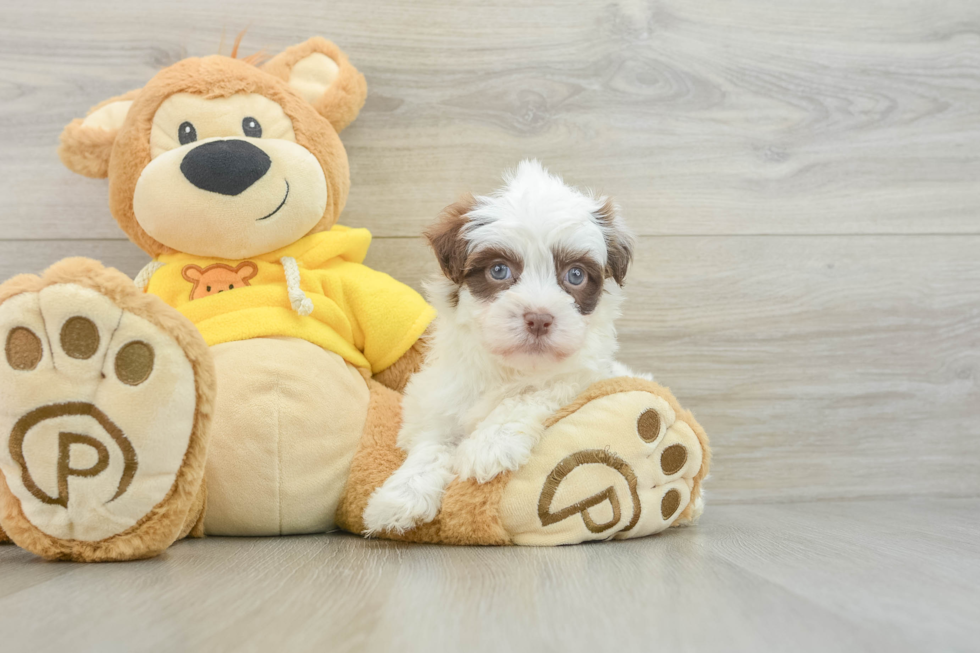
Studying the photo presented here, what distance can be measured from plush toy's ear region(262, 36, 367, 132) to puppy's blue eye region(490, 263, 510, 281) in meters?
0.60

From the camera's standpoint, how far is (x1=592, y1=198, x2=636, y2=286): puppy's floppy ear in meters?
1.30

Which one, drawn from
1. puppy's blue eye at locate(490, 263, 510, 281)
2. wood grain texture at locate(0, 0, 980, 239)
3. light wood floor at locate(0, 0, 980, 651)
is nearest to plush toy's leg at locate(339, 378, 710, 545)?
puppy's blue eye at locate(490, 263, 510, 281)

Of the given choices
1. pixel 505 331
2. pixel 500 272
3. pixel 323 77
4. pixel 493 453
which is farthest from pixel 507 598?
pixel 323 77

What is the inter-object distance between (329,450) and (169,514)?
0.31 metres

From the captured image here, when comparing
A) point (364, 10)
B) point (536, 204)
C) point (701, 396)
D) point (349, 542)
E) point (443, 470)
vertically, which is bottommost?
point (349, 542)

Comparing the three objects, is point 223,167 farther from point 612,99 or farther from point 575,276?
point 612,99

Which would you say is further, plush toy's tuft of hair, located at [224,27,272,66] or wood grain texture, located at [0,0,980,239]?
wood grain texture, located at [0,0,980,239]

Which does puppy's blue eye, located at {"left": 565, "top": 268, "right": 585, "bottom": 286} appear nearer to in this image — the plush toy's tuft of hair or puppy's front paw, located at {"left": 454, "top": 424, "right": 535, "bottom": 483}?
puppy's front paw, located at {"left": 454, "top": 424, "right": 535, "bottom": 483}

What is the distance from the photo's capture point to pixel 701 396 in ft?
5.98

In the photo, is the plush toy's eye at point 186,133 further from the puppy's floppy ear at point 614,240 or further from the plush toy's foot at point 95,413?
the puppy's floppy ear at point 614,240

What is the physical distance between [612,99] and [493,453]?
1.09 meters

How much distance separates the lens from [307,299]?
1.35 metres

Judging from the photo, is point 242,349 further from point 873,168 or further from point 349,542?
point 873,168

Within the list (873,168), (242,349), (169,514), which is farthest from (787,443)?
(169,514)
